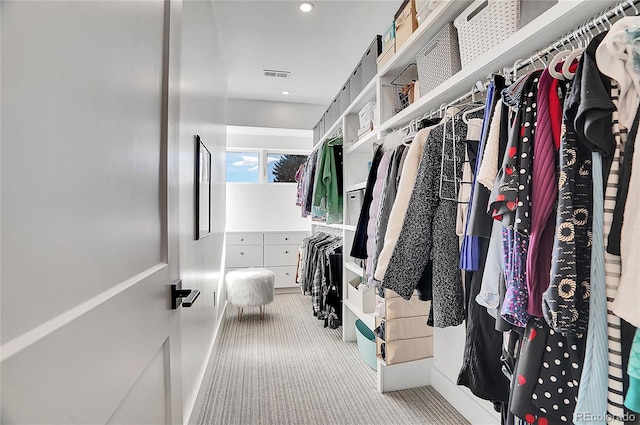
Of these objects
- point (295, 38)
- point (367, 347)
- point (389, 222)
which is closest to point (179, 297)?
Result: point (389, 222)

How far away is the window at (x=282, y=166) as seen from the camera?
16.8ft

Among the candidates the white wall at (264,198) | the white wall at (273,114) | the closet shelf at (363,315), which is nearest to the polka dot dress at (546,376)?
the closet shelf at (363,315)

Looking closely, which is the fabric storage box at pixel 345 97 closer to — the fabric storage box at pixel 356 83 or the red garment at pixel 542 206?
the fabric storage box at pixel 356 83

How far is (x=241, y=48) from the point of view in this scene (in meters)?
3.02

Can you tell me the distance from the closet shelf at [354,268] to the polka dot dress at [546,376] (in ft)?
4.98

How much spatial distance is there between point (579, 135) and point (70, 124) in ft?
3.17

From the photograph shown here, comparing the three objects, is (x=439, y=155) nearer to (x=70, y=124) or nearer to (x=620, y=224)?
(x=620, y=224)

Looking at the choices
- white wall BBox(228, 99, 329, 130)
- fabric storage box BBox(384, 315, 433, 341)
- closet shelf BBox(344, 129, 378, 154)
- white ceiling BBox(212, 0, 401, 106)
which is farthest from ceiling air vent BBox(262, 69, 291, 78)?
fabric storage box BBox(384, 315, 433, 341)

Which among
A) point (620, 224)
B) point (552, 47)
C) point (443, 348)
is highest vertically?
point (552, 47)

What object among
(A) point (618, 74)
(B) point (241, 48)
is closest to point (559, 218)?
(A) point (618, 74)

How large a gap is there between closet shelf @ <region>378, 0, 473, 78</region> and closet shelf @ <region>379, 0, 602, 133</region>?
32 centimetres

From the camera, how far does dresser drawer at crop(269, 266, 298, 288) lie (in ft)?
15.4

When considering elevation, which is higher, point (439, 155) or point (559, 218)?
point (439, 155)

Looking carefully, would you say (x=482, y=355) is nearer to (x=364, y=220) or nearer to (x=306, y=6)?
(x=364, y=220)
